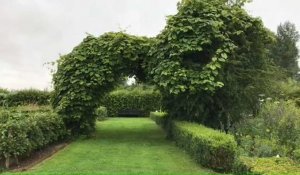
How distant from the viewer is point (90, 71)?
16094 mm

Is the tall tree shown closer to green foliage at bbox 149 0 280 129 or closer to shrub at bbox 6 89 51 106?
shrub at bbox 6 89 51 106

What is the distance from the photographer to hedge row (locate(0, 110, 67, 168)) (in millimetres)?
10117

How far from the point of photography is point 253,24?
51.1 feet

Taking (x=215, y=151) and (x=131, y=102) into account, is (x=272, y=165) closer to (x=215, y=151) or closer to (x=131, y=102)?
(x=215, y=151)

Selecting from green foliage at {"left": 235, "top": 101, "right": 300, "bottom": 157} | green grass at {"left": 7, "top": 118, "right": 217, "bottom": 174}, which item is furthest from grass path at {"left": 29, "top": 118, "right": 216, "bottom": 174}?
green foliage at {"left": 235, "top": 101, "right": 300, "bottom": 157}

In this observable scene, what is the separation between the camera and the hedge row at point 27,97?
2919 centimetres

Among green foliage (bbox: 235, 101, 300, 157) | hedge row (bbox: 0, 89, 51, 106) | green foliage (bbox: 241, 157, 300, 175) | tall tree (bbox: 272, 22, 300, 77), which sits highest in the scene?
tall tree (bbox: 272, 22, 300, 77)

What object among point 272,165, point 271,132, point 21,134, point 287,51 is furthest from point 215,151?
point 287,51

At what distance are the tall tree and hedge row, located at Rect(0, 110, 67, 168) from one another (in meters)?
41.4

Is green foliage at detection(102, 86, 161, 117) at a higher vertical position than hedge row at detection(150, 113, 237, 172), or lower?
higher

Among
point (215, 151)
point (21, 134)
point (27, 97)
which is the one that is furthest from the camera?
A: point (27, 97)

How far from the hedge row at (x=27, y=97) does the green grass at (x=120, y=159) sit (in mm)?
14754

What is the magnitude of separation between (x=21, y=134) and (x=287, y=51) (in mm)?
47426

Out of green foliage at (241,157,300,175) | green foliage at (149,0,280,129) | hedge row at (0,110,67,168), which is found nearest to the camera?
green foliage at (241,157,300,175)
